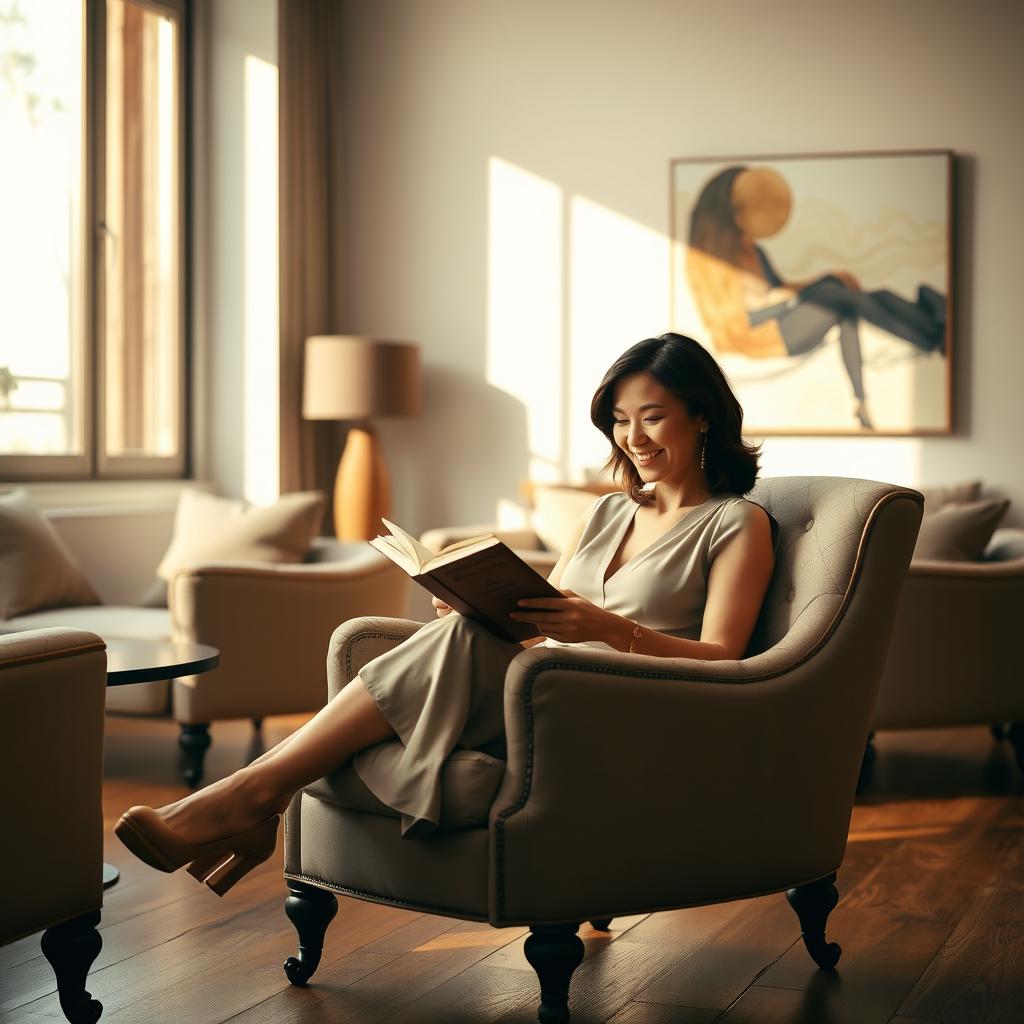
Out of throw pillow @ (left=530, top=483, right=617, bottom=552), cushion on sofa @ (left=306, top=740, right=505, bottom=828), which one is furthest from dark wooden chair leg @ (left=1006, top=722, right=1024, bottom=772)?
cushion on sofa @ (left=306, top=740, right=505, bottom=828)

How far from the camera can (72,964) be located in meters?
2.05

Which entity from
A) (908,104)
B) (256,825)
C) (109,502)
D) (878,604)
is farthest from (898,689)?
(109,502)

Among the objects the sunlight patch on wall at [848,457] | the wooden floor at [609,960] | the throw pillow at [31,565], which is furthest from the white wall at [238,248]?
the wooden floor at [609,960]

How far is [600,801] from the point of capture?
201cm

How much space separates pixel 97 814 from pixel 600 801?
2.54 feet

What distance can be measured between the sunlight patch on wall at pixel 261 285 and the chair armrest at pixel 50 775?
3.55m

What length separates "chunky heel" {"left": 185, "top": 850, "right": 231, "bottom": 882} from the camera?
212cm

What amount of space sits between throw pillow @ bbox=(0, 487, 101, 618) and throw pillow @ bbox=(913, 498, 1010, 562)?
8.60 feet

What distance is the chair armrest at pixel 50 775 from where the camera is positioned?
1.94 meters

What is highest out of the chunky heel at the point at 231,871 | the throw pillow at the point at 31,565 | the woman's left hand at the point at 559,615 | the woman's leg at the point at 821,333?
the woman's leg at the point at 821,333

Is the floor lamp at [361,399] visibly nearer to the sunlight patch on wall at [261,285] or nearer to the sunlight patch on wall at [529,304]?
the sunlight patch on wall at [261,285]

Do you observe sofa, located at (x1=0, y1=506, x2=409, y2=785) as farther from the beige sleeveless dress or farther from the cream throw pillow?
the beige sleeveless dress

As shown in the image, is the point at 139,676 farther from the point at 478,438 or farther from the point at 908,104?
the point at 908,104

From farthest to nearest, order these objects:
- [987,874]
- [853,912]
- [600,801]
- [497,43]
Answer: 1. [497,43]
2. [987,874]
3. [853,912]
4. [600,801]
